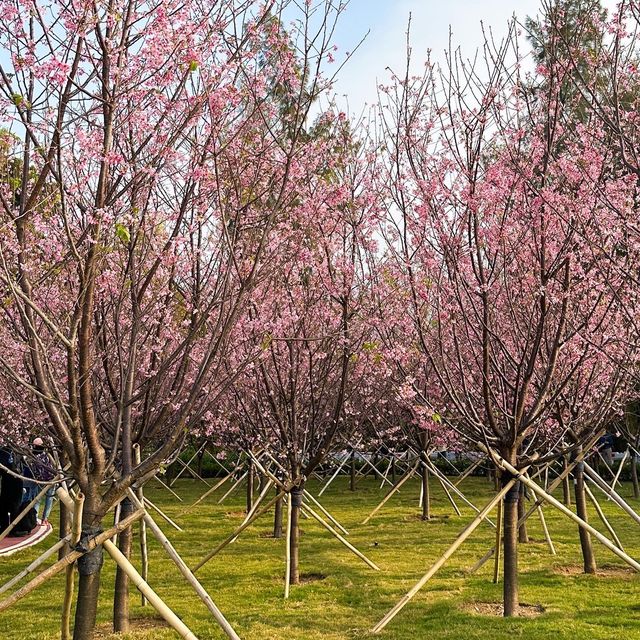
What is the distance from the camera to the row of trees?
4.47m

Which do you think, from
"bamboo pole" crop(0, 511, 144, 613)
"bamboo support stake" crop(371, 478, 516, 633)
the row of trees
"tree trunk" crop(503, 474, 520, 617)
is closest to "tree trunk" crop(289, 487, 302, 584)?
the row of trees

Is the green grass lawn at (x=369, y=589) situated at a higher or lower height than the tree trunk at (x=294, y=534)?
lower

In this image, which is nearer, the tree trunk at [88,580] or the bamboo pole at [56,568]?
the bamboo pole at [56,568]

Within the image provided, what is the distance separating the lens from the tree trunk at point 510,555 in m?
7.63

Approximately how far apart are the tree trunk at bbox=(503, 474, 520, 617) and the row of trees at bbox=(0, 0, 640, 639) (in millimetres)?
26

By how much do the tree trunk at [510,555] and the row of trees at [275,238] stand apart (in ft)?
0.09

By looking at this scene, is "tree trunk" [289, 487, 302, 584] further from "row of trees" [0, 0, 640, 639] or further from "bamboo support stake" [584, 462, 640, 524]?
"bamboo support stake" [584, 462, 640, 524]

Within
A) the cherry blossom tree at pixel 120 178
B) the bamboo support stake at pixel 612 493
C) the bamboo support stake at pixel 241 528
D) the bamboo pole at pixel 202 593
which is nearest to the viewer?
the cherry blossom tree at pixel 120 178

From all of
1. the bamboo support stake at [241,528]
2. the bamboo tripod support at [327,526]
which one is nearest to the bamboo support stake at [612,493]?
the bamboo tripod support at [327,526]

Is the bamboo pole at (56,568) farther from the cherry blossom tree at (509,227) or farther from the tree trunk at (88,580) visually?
the cherry blossom tree at (509,227)

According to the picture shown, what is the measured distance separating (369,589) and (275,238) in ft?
17.1

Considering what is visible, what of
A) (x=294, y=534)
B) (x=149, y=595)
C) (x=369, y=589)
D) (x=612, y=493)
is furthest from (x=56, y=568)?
(x=612, y=493)

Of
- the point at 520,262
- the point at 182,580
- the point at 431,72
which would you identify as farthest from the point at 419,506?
the point at 431,72

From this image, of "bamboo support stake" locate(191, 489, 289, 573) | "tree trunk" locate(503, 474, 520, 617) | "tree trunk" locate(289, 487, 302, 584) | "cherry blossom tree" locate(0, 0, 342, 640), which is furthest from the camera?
"tree trunk" locate(289, 487, 302, 584)
